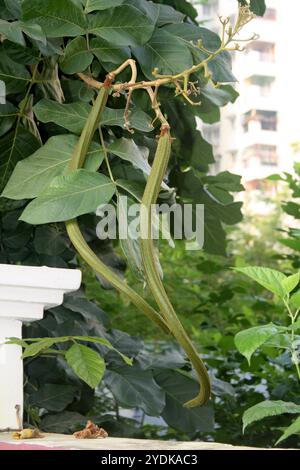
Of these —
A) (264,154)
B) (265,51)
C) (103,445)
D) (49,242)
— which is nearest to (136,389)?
(49,242)

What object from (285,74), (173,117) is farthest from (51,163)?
(285,74)

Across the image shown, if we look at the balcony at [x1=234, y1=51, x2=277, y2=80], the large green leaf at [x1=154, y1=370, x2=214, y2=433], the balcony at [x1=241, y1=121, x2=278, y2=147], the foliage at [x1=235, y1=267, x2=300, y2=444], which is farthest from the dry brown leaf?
the balcony at [x1=234, y1=51, x2=277, y2=80]

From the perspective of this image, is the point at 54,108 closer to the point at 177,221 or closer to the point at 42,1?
the point at 42,1

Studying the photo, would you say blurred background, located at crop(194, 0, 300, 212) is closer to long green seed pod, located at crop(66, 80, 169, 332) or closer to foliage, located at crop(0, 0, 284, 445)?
foliage, located at crop(0, 0, 284, 445)

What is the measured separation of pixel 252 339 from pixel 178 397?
64 cm

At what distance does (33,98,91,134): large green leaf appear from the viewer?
0.91 metres

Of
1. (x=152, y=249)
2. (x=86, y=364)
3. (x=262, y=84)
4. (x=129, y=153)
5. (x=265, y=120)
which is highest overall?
(x=262, y=84)

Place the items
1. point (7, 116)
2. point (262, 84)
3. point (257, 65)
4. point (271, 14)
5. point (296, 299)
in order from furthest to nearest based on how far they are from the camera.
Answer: point (271, 14) → point (262, 84) → point (257, 65) → point (7, 116) → point (296, 299)

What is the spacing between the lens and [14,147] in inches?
39.8

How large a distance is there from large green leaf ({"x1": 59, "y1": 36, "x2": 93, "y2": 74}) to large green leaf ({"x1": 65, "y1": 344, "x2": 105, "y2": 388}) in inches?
13.0

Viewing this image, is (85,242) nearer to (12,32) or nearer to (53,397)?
(12,32)

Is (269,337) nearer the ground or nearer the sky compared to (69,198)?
nearer the ground

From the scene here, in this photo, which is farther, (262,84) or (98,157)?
(262,84)
